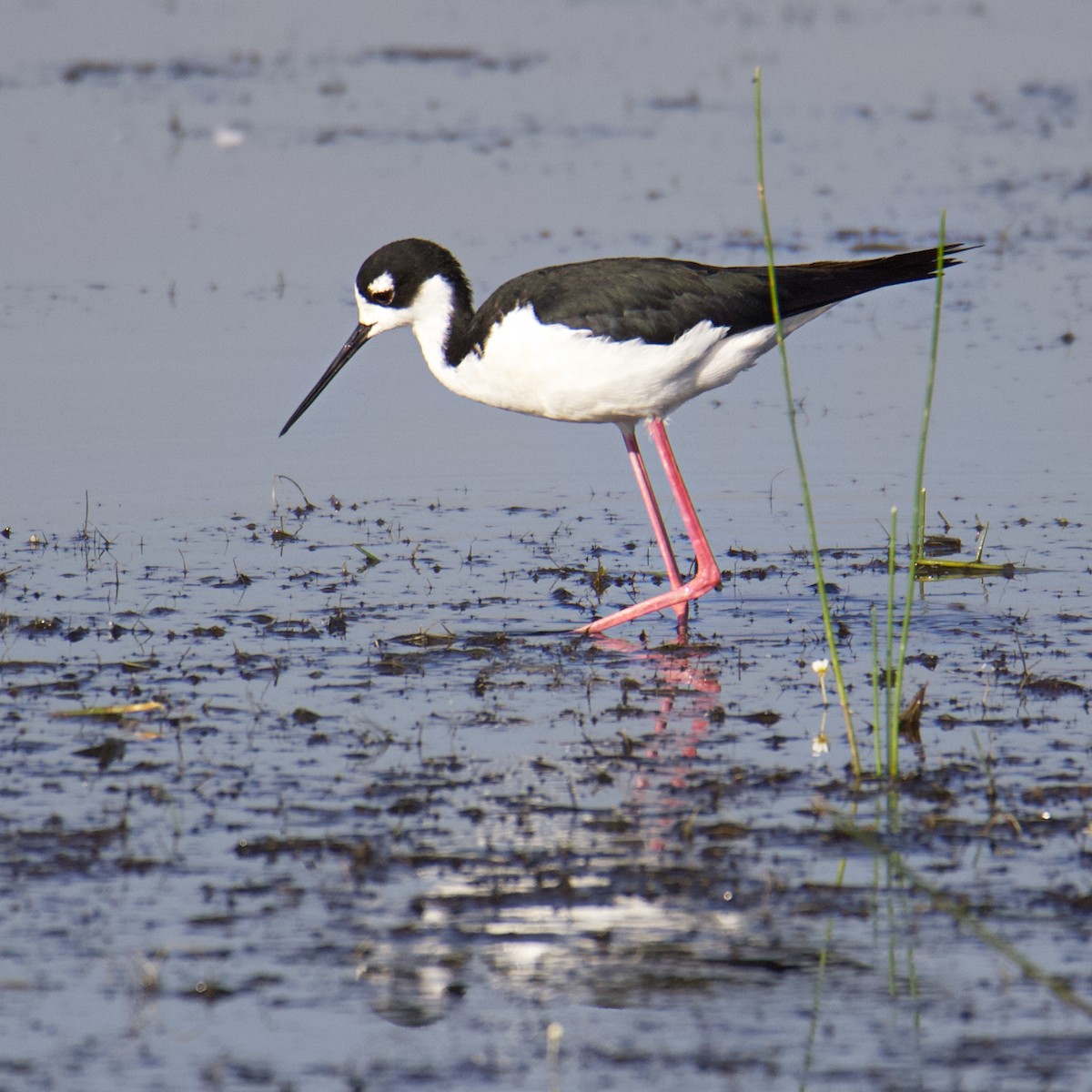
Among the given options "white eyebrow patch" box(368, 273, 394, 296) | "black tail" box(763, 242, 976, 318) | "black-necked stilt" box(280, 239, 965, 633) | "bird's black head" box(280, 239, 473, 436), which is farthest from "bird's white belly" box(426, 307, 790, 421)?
"white eyebrow patch" box(368, 273, 394, 296)

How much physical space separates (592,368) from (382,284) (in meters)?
1.09

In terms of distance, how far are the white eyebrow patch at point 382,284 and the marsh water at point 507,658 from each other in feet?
3.59

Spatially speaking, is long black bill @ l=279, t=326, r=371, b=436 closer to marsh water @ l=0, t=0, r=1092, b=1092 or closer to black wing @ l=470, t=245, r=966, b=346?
marsh water @ l=0, t=0, r=1092, b=1092

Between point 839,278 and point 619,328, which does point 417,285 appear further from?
point 839,278

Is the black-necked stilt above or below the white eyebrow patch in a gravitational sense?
below

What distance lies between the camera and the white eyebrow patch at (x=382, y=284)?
8.14 metres

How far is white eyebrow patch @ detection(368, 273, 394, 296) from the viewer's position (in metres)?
8.14

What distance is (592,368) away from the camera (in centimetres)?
760

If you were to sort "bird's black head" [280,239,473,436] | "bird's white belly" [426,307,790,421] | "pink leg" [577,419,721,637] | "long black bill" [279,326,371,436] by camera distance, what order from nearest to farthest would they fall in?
"pink leg" [577,419,721,637]
"bird's white belly" [426,307,790,421]
"bird's black head" [280,239,473,436]
"long black bill" [279,326,371,436]

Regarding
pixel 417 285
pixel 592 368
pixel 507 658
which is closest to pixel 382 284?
pixel 417 285

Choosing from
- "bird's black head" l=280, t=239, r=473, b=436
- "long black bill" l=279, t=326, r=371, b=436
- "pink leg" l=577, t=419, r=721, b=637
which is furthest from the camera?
"long black bill" l=279, t=326, r=371, b=436

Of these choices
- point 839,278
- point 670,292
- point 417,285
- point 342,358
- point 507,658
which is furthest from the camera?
point 342,358

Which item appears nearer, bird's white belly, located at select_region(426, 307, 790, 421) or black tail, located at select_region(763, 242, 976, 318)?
bird's white belly, located at select_region(426, 307, 790, 421)

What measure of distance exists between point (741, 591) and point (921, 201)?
26.0ft
